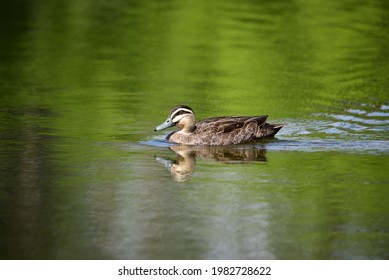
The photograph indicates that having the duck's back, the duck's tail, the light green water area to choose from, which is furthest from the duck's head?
the duck's tail

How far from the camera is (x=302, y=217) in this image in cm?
1295

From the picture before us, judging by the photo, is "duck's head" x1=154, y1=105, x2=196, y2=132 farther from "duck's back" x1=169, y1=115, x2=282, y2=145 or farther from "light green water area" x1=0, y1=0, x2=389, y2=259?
"light green water area" x1=0, y1=0, x2=389, y2=259

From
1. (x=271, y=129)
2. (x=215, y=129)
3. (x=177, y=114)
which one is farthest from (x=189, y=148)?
(x=271, y=129)

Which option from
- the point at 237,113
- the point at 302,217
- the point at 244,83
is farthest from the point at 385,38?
the point at 302,217

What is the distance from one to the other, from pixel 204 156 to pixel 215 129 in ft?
3.07

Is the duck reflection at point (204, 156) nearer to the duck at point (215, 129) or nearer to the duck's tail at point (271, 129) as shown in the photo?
the duck at point (215, 129)

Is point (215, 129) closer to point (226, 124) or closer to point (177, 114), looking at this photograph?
point (226, 124)

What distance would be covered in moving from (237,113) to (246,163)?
13.4 ft

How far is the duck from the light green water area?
22 centimetres

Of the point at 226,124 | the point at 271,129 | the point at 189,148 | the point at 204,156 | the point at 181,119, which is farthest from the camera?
the point at 271,129

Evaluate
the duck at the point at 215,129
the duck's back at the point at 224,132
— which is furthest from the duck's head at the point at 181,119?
the duck's back at the point at 224,132

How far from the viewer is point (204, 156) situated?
1641cm

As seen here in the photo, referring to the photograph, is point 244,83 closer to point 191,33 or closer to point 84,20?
point 191,33

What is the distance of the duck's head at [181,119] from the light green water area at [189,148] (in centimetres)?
32
